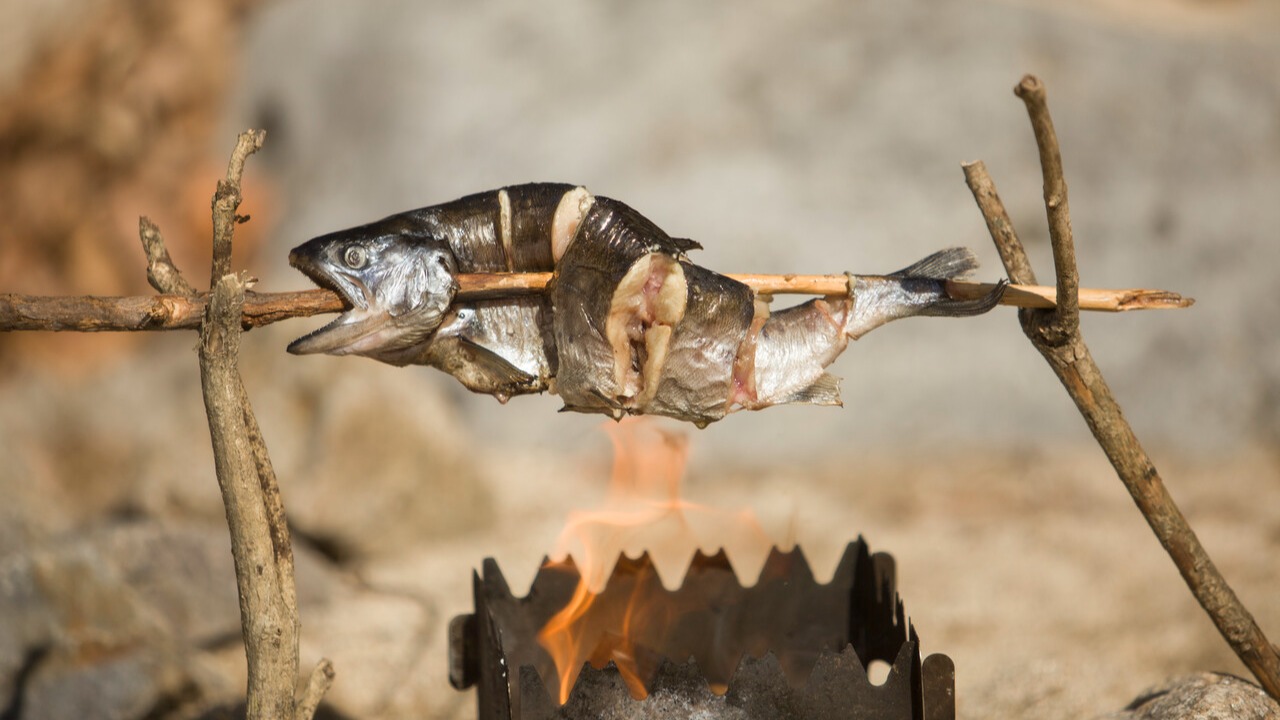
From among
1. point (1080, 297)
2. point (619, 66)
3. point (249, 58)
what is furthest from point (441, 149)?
point (1080, 297)

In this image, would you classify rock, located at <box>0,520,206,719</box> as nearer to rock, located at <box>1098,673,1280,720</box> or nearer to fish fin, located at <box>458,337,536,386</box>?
fish fin, located at <box>458,337,536,386</box>

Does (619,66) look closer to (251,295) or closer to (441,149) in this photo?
(441,149)

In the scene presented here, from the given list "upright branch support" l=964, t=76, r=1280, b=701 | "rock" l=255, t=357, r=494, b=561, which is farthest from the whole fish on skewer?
"rock" l=255, t=357, r=494, b=561

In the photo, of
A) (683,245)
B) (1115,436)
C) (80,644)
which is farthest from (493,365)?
(80,644)

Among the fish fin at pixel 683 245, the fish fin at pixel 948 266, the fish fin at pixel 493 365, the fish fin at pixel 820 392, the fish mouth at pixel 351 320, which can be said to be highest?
the fish fin at pixel 683 245

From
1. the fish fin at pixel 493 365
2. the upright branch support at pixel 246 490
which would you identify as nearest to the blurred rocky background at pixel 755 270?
the upright branch support at pixel 246 490

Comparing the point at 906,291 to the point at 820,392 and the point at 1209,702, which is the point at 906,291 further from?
the point at 1209,702

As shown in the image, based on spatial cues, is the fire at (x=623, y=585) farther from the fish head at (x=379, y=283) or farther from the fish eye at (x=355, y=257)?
the fish eye at (x=355, y=257)
